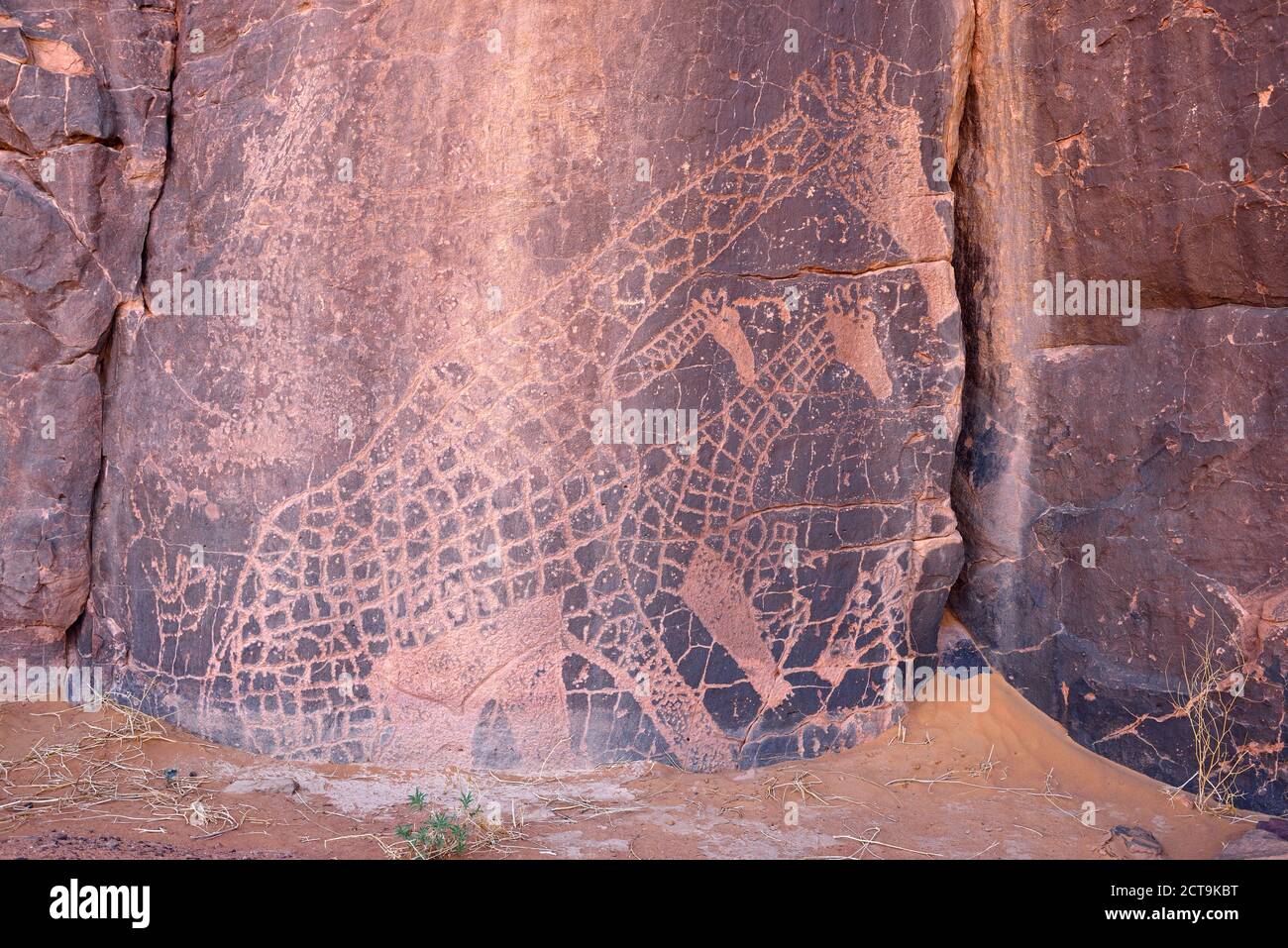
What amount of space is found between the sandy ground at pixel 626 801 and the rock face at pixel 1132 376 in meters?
0.25

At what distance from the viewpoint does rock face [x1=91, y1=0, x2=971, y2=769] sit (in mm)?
3248

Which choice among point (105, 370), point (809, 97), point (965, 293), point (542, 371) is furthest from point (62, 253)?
point (965, 293)

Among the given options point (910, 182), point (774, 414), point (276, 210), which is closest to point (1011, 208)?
point (910, 182)

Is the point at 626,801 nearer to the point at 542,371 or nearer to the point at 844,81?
the point at 542,371

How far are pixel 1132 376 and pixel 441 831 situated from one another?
2.42 m

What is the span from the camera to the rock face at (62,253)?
3.45 metres

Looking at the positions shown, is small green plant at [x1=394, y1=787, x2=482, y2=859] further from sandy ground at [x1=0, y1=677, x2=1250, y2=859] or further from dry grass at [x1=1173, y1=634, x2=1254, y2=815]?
dry grass at [x1=1173, y1=634, x2=1254, y2=815]

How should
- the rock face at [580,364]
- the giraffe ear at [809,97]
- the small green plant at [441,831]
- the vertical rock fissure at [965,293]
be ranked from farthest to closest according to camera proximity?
the vertical rock fissure at [965,293] < the giraffe ear at [809,97] < the rock face at [580,364] < the small green plant at [441,831]

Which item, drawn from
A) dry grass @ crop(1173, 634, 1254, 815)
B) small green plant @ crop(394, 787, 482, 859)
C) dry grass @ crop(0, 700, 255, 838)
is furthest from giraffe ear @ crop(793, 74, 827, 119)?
dry grass @ crop(0, 700, 255, 838)

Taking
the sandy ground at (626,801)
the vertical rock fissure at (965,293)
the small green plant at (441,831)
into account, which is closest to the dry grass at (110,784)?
the sandy ground at (626,801)

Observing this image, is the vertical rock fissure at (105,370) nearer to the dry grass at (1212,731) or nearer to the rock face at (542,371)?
the rock face at (542,371)

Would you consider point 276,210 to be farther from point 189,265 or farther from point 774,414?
point 774,414

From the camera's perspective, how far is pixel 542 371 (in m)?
3.25

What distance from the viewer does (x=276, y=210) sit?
333 centimetres
